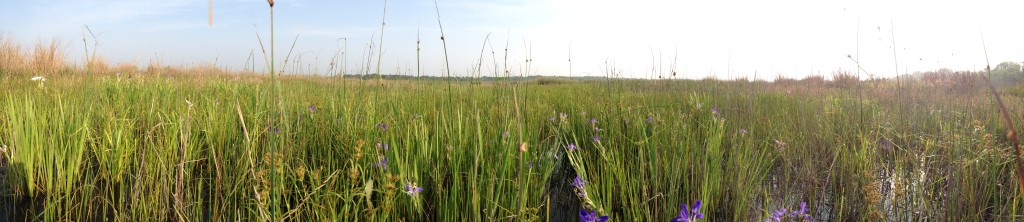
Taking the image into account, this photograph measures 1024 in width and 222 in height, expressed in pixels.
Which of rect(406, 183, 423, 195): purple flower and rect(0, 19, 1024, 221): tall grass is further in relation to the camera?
rect(0, 19, 1024, 221): tall grass

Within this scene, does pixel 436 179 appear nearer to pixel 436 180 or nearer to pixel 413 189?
pixel 436 180

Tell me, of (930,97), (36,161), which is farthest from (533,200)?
(930,97)

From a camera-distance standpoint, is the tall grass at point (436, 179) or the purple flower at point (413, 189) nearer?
the purple flower at point (413, 189)

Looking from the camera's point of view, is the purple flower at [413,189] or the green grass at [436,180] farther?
the green grass at [436,180]

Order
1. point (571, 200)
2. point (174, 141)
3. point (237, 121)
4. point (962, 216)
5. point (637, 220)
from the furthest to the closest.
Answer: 1. point (237, 121)
2. point (174, 141)
3. point (571, 200)
4. point (962, 216)
5. point (637, 220)

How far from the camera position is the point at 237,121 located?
100 inches

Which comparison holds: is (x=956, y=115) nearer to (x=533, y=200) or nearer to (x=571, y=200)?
(x=571, y=200)

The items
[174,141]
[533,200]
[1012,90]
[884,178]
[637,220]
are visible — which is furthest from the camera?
[1012,90]

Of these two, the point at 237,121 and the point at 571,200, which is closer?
the point at 571,200

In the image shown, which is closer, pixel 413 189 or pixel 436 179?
pixel 413 189

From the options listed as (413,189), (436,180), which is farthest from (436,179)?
(413,189)

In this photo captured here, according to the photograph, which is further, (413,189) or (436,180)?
(436,180)

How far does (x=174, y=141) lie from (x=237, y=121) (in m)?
0.40

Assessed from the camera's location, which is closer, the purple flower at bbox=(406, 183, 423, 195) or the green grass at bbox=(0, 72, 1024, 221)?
the purple flower at bbox=(406, 183, 423, 195)
